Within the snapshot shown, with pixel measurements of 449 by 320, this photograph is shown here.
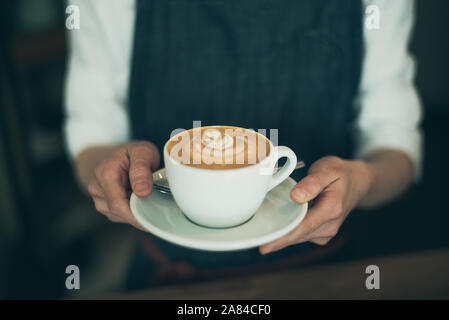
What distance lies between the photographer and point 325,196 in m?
0.42

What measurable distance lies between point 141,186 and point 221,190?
8cm

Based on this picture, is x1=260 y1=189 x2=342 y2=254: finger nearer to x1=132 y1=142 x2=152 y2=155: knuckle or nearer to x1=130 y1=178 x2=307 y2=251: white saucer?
x1=130 y1=178 x2=307 y2=251: white saucer

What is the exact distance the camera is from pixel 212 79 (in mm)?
545

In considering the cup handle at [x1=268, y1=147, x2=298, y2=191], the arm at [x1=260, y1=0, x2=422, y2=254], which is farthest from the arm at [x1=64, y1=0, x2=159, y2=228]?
the arm at [x1=260, y1=0, x2=422, y2=254]

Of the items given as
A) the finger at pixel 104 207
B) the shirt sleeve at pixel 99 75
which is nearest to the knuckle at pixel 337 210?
the finger at pixel 104 207

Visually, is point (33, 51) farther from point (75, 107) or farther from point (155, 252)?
point (155, 252)

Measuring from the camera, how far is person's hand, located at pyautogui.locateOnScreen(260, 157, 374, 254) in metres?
0.39

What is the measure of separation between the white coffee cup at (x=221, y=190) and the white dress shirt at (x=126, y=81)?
0.84 feet

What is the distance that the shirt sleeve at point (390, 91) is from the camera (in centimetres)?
55

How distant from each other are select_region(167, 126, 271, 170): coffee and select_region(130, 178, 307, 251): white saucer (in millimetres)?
59

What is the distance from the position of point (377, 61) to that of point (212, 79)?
23cm

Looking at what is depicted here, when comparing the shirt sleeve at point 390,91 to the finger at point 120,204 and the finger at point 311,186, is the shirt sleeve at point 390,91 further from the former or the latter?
the finger at point 120,204

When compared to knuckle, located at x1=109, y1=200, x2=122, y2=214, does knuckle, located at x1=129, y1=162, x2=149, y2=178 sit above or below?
above
